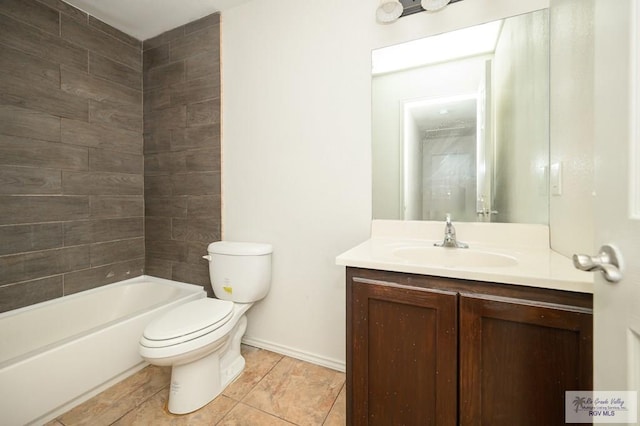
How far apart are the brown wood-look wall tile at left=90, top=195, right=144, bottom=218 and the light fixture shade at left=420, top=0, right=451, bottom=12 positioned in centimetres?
246

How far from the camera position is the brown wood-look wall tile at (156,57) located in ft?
6.96

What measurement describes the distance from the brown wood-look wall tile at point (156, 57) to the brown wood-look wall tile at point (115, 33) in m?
0.09

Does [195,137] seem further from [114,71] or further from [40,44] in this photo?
[40,44]

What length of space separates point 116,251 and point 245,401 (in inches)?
Answer: 63.2

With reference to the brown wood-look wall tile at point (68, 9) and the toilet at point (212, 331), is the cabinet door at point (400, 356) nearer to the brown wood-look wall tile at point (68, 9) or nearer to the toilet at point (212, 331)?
the toilet at point (212, 331)

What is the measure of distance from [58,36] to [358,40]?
1.99m

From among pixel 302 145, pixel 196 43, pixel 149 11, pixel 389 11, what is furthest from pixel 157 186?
pixel 389 11

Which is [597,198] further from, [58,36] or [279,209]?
[58,36]

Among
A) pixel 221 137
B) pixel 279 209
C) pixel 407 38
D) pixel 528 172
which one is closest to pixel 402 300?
pixel 528 172

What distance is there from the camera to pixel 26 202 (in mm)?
1654

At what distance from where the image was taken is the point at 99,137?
78.0 inches

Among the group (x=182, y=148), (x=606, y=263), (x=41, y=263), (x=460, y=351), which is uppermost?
(x=182, y=148)

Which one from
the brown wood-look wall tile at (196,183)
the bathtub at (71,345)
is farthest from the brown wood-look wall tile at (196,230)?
the bathtub at (71,345)

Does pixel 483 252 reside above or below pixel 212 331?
above
